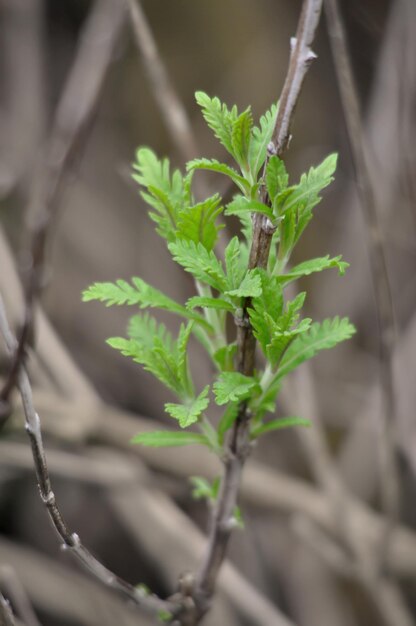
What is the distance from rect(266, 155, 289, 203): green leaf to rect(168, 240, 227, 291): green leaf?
57 mm

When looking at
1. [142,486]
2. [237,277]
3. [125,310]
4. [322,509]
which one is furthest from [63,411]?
[237,277]

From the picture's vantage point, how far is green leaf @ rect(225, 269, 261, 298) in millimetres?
425

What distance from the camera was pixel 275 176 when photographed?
1.42ft

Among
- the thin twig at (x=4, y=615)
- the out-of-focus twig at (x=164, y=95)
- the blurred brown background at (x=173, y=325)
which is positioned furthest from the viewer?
the blurred brown background at (x=173, y=325)

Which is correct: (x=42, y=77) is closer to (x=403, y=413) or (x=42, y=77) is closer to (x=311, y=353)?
(x=403, y=413)

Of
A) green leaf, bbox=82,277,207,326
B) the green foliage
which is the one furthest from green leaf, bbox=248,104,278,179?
green leaf, bbox=82,277,207,326

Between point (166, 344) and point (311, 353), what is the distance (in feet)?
0.36

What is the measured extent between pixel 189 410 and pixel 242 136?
185 mm

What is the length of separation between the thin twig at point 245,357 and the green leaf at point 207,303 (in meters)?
0.01

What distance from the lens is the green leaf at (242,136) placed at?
0.43 meters

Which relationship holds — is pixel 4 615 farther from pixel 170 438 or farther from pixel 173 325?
pixel 173 325

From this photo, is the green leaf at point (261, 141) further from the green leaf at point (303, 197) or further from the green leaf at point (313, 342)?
the green leaf at point (313, 342)

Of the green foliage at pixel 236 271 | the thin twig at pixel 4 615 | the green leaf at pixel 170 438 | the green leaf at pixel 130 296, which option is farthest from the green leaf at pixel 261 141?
the thin twig at pixel 4 615

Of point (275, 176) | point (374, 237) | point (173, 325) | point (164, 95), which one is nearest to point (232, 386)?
point (275, 176)
